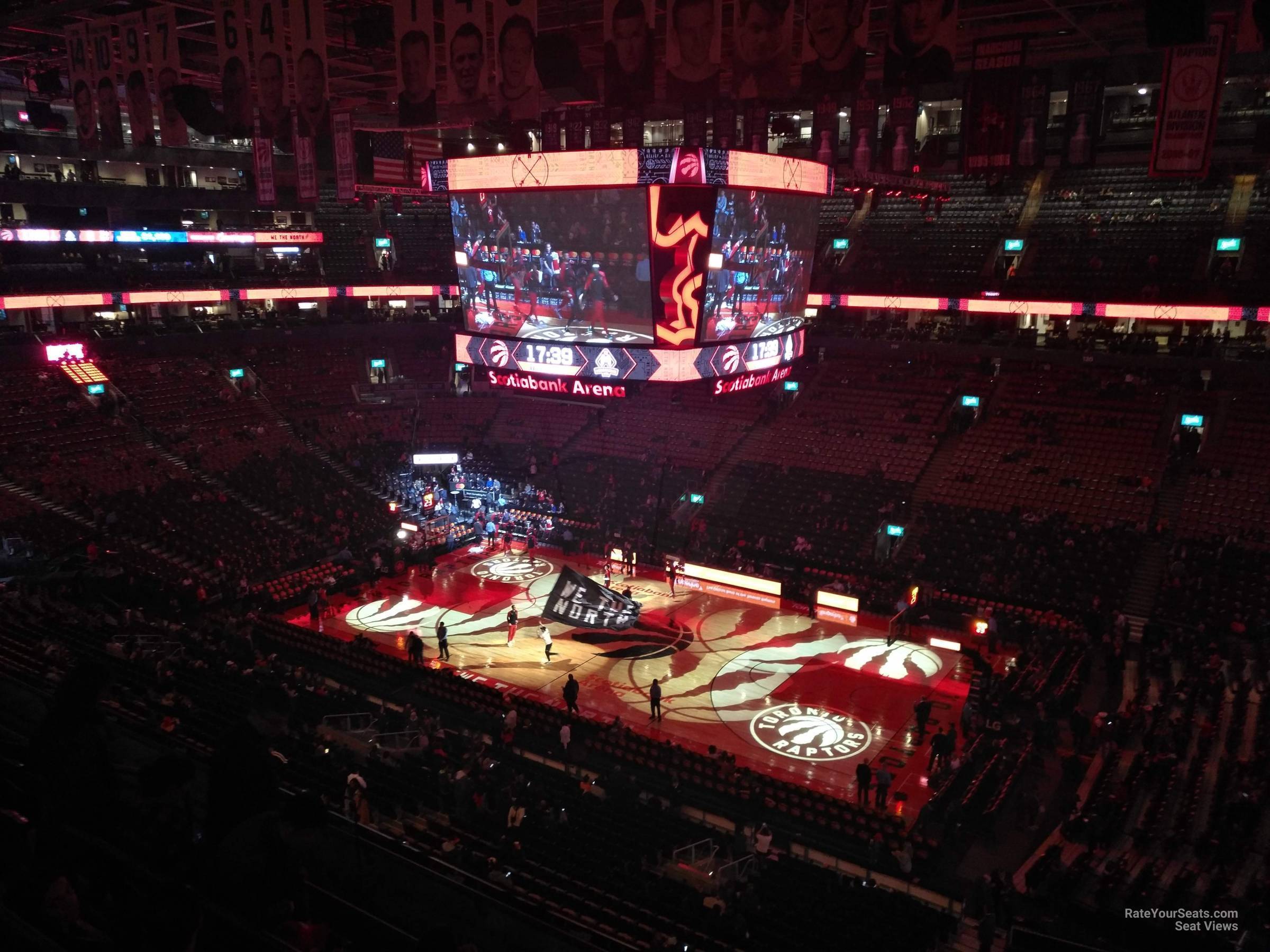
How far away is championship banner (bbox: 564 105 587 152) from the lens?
1956 centimetres

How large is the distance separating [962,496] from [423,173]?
59.8ft

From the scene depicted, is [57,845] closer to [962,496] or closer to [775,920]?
[775,920]

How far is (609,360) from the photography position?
19719 mm

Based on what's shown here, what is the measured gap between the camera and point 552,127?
2162 centimetres

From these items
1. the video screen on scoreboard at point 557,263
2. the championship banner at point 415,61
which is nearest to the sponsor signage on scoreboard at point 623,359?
the video screen on scoreboard at point 557,263

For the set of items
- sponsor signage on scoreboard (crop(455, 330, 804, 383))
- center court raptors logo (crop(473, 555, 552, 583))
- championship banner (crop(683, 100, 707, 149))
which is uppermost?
championship banner (crop(683, 100, 707, 149))

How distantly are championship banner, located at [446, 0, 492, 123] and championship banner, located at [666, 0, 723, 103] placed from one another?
319 cm

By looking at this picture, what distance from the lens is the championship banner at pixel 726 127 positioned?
70.8ft

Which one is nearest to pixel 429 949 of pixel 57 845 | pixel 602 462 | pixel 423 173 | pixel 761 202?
pixel 57 845

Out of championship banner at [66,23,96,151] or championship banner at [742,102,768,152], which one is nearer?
championship banner at [66,23,96,151]

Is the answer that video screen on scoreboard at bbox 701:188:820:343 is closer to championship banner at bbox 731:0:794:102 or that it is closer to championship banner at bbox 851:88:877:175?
championship banner at bbox 851:88:877:175

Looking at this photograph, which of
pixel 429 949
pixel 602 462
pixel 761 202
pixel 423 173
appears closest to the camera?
pixel 429 949

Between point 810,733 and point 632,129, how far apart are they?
44.3 ft

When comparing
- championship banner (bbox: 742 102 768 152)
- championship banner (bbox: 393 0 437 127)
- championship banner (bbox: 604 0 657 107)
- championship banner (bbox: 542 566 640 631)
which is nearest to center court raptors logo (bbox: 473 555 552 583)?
championship banner (bbox: 542 566 640 631)
